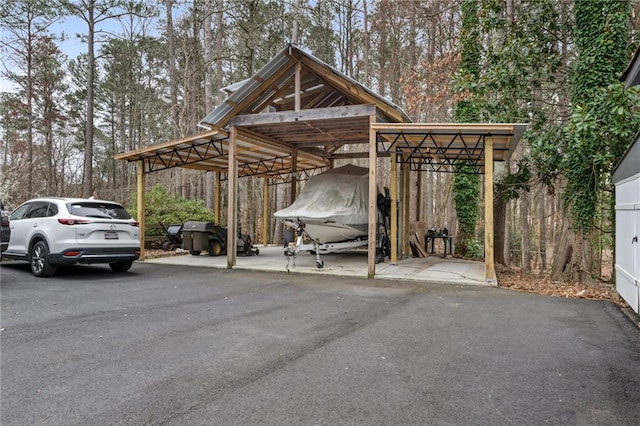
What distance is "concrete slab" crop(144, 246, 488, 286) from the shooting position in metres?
9.01

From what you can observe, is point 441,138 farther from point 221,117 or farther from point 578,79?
point 221,117

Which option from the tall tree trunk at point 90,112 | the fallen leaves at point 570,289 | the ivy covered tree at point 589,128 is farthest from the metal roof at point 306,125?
the tall tree trunk at point 90,112

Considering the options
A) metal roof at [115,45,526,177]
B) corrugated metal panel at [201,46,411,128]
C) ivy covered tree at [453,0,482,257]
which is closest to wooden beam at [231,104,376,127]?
metal roof at [115,45,526,177]

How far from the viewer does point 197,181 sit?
2641 centimetres

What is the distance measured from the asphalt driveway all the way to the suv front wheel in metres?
1.27

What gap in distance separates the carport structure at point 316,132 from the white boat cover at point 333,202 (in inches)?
43.0

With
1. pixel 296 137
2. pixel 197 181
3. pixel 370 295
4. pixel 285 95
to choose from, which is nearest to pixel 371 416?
pixel 370 295

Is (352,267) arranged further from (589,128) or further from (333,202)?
(589,128)

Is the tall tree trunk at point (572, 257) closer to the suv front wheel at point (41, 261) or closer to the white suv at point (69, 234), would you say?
the white suv at point (69, 234)

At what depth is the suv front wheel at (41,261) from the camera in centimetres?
809

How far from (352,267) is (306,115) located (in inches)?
168

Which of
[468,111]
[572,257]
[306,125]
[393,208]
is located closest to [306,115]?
[306,125]

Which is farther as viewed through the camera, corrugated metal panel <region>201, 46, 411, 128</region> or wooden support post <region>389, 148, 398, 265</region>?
wooden support post <region>389, 148, 398, 265</region>

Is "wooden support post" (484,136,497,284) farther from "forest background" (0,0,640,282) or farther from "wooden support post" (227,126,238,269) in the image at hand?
"wooden support post" (227,126,238,269)
